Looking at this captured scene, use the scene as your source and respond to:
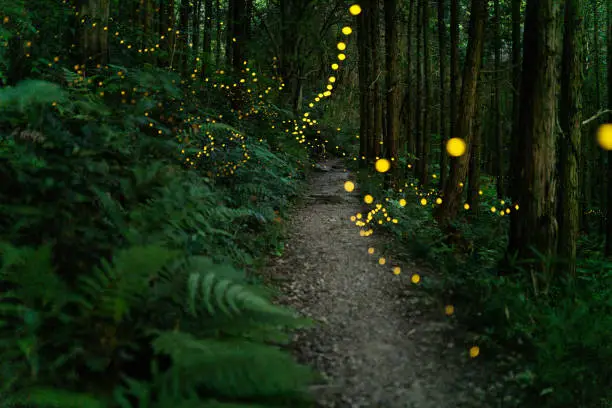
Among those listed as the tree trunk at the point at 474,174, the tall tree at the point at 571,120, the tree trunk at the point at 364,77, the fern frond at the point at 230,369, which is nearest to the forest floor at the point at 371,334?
the fern frond at the point at 230,369

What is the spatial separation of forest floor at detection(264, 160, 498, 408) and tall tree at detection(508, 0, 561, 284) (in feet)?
5.23

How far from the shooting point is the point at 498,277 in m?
6.13

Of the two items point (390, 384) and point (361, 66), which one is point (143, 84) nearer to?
point (390, 384)

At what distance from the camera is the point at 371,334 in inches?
207

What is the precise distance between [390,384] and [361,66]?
1593cm

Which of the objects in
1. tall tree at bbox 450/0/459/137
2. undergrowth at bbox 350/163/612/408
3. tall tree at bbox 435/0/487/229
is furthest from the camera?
tall tree at bbox 450/0/459/137

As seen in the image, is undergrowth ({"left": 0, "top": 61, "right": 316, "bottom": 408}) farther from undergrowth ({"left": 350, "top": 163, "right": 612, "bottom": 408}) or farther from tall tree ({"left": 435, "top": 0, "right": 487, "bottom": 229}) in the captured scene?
tall tree ({"left": 435, "top": 0, "right": 487, "bottom": 229})

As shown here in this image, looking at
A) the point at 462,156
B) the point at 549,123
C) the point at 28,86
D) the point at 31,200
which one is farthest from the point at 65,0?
the point at 549,123

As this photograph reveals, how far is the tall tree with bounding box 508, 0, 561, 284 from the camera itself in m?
5.91

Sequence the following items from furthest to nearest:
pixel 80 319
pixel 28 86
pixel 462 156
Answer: pixel 462 156, pixel 28 86, pixel 80 319

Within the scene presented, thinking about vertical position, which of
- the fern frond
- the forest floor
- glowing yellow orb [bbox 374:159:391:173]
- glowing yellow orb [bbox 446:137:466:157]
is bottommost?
the forest floor

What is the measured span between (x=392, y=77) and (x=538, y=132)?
25.0ft

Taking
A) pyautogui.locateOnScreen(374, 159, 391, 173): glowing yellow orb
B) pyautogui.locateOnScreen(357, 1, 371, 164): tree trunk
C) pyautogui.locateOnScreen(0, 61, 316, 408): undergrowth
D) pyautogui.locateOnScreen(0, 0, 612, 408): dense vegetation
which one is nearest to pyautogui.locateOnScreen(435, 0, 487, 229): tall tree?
pyautogui.locateOnScreen(0, 0, 612, 408): dense vegetation

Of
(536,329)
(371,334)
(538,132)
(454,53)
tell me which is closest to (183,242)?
(371,334)
